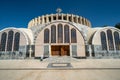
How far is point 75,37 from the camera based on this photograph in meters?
24.8

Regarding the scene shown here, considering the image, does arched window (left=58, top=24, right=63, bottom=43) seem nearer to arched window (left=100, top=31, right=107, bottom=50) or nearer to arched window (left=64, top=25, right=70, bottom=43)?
arched window (left=64, top=25, right=70, bottom=43)

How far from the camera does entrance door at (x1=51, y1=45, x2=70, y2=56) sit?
998 inches

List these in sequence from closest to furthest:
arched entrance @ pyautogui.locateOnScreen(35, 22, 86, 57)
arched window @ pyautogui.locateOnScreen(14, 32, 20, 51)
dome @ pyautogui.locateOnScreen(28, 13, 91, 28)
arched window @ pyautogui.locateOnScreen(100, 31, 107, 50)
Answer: arched entrance @ pyautogui.locateOnScreen(35, 22, 86, 57)
arched window @ pyautogui.locateOnScreen(100, 31, 107, 50)
arched window @ pyautogui.locateOnScreen(14, 32, 20, 51)
dome @ pyautogui.locateOnScreen(28, 13, 91, 28)

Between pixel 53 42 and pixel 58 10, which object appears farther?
pixel 58 10

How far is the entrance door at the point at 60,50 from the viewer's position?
25.3 meters

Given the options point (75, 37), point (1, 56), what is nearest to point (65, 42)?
point (75, 37)

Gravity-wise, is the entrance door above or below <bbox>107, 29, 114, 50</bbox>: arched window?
below

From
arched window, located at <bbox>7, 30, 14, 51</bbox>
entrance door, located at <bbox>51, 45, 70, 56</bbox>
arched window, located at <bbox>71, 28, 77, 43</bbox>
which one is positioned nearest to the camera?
arched window, located at <bbox>71, 28, 77, 43</bbox>

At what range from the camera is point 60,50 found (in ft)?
84.5

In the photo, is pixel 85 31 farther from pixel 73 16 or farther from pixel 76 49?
pixel 76 49

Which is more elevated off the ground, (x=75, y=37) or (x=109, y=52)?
(x=75, y=37)

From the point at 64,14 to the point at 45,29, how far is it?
29.7 feet

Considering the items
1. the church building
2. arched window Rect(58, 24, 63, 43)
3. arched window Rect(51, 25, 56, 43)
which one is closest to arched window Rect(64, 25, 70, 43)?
the church building

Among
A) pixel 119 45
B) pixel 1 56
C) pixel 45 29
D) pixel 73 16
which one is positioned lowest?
pixel 1 56
